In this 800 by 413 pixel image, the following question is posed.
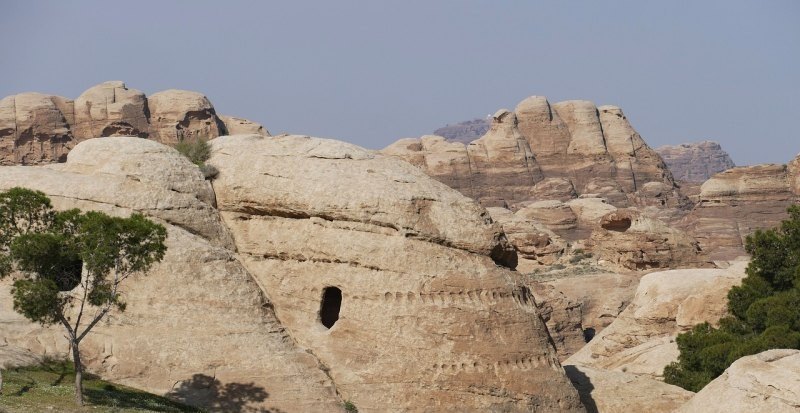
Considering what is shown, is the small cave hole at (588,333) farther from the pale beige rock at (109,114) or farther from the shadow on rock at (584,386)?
the pale beige rock at (109,114)

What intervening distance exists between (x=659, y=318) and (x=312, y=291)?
700 inches

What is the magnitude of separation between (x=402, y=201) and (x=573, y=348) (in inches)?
926

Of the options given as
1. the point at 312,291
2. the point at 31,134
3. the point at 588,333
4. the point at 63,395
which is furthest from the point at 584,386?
the point at 31,134

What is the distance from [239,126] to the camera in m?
96.7

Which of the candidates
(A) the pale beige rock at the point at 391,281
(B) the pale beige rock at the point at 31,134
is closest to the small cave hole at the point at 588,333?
(A) the pale beige rock at the point at 391,281

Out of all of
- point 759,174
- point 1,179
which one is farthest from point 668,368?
point 759,174

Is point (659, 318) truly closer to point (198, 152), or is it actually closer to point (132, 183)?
point (198, 152)

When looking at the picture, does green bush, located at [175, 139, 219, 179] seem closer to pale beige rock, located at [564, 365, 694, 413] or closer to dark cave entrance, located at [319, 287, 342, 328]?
Answer: dark cave entrance, located at [319, 287, 342, 328]

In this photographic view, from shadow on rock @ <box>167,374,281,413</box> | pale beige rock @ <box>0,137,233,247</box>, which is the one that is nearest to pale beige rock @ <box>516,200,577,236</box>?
pale beige rock @ <box>0,137,233,247</box>

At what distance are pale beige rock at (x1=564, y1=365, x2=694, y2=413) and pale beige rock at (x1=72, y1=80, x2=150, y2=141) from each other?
72222 mm

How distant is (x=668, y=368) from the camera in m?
31.3

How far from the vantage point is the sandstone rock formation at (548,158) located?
392ft

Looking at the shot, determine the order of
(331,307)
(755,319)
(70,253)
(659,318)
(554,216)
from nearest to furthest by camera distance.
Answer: (70,253) → (331,307) → (755,319) → (659,318) → (554,216)

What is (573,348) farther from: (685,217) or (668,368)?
(685,217)
